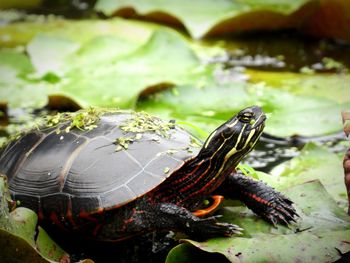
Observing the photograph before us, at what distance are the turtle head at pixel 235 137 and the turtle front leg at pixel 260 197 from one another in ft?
0.51

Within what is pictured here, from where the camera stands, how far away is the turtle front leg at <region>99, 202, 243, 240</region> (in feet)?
5.66

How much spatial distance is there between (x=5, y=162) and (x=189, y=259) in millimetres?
719

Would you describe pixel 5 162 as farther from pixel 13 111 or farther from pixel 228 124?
pixel 13 111

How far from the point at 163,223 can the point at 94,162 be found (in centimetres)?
29

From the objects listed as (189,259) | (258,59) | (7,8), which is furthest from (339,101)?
(7,8)

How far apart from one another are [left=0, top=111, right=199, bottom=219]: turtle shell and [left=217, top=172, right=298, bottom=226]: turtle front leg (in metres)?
0.20

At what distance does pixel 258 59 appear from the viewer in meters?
3.97

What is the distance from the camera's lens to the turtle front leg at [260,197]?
1811 millimetres

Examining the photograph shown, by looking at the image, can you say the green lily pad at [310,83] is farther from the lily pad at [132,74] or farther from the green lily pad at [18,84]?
the green lily pad at [18,84]

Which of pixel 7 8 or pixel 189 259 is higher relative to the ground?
pixel 189 259

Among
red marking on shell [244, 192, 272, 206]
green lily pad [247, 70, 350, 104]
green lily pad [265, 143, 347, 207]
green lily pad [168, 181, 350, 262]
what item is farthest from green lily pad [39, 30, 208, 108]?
green lily pad [168, 181, 350, 262]

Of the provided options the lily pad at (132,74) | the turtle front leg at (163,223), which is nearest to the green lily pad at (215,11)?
the lily pad at (132,74)

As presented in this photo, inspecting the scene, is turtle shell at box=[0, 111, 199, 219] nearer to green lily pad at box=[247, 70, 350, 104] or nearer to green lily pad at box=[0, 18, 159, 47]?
green lily pad at box=[247, 70, 350, 104]

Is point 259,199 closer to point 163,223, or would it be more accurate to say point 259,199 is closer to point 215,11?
point 163,223
